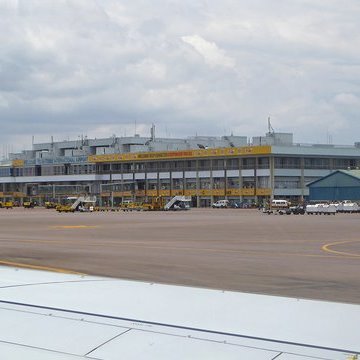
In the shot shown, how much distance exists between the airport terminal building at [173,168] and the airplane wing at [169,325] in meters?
136

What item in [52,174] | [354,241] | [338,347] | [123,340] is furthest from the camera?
[52,174]

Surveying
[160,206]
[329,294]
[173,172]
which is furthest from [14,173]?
[329,294]

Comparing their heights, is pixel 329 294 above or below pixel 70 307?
below

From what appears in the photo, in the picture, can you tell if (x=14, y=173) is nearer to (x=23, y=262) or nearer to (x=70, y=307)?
(x=23, y=262)

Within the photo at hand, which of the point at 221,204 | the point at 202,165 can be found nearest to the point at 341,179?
the point at 221,204

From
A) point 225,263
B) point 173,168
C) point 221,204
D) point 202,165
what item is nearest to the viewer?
point 225,263

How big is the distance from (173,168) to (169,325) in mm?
152613

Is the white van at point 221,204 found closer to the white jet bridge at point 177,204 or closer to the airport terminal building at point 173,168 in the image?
the airport terminal building at point 173,168

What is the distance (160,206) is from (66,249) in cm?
10162

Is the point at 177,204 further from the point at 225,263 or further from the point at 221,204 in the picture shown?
the point at 225,263

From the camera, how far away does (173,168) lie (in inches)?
6156

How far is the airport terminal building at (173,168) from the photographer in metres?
143

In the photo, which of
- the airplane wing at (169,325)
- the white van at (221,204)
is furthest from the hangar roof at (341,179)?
the airplane wing at (169,325)

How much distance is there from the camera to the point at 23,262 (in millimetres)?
22891
